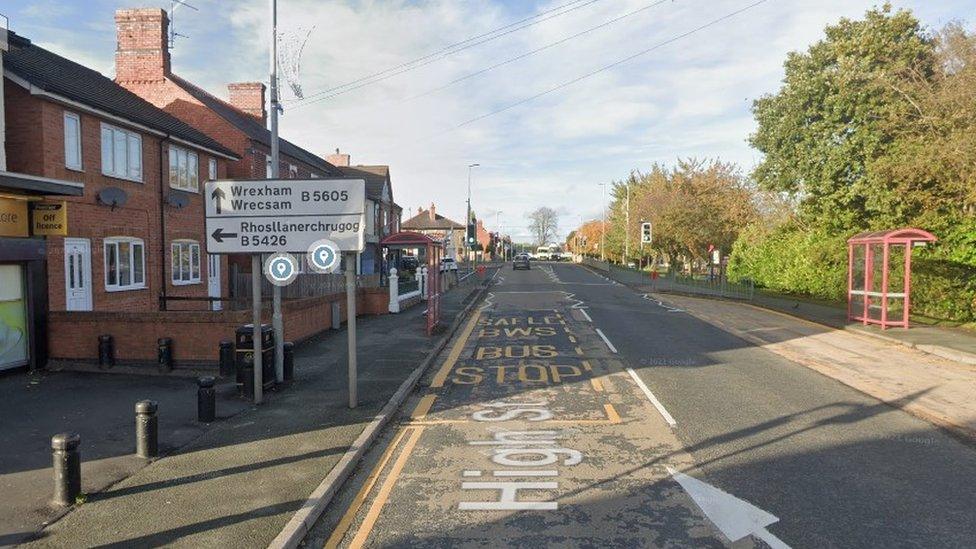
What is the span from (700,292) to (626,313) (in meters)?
13.5

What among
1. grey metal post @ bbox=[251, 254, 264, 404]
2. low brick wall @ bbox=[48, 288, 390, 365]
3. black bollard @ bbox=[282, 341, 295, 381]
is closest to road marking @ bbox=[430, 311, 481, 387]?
black bollard @ bbox=[282, 341, 295, 381]

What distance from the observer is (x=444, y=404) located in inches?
377

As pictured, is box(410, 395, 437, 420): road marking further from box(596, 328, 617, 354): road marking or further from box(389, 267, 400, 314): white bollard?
box(389, 267, 400, 314): white bollard

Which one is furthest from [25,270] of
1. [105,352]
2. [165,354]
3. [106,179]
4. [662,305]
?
[662,305]

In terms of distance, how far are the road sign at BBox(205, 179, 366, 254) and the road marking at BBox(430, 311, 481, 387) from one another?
3321 mm

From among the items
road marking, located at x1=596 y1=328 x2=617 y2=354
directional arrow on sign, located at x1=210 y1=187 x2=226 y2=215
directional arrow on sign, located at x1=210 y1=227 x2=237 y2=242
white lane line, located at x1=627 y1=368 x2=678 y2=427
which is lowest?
road marking, located at x1=596 y1=328 x2=617 y2=354

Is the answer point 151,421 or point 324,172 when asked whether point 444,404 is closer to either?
point 151,421

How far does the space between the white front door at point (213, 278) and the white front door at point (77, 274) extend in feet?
21.7

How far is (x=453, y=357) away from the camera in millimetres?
13773

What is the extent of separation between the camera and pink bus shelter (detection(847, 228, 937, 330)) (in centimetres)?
1756

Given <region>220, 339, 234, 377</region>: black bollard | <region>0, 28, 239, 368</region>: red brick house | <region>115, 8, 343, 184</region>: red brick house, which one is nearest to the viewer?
<region>220, 339, 234, 377</region>: black bollard

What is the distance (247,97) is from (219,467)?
33.3 m

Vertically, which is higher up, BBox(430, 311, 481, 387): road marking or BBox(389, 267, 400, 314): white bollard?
BBox(389, 267, 400, 314): white bollard

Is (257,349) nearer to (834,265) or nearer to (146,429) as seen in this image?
(146,429)
